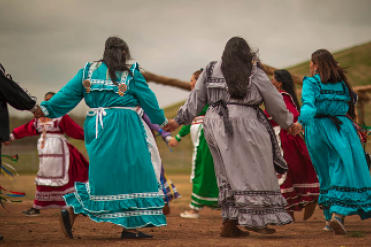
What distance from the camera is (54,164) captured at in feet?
24.3

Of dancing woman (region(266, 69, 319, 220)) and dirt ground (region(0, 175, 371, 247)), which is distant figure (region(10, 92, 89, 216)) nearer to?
dirt ground (region(0, 175, 371, 247))

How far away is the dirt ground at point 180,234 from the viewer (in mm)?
4039

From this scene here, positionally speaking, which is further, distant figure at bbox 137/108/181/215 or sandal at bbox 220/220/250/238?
distant figure at bbox 137/108/181/215

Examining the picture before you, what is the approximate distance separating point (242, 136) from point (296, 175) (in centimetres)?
224

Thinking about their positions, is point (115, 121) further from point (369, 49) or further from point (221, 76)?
point (369, 49)

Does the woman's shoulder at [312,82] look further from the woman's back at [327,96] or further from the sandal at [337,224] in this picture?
the sandal at [337,224]

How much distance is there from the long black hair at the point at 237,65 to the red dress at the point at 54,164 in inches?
147

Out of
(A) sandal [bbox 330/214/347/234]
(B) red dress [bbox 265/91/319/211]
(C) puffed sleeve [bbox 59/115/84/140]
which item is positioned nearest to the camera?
(A) sandal [bbox 330/214/347/234]

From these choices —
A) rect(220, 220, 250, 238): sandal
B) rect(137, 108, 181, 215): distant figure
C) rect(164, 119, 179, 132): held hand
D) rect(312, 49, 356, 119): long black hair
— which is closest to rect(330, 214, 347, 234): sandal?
rect(220, 220, 250, 238): sandal

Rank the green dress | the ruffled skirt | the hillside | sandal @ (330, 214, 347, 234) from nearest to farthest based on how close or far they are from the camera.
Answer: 1. the ruffled skirt
2. sandal @ (330, 214, 347, 234)
3. the green dress
4. the hillside

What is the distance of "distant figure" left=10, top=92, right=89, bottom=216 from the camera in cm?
740

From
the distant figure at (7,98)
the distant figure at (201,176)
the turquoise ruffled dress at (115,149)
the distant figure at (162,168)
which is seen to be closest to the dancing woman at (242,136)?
the turquoise ruffled dress at (115,149)

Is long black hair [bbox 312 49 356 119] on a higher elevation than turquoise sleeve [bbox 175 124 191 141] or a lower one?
higher

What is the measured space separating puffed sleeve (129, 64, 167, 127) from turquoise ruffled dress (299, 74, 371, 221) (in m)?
1.43
